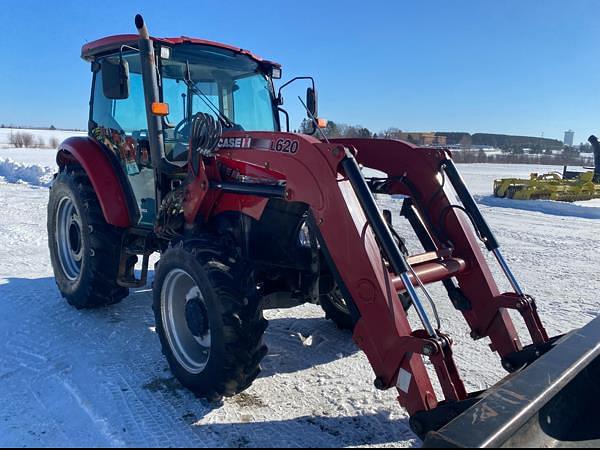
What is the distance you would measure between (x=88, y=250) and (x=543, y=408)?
149 inches

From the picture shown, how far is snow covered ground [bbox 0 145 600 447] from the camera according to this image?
2.76 m

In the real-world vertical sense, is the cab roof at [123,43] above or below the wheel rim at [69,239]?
above

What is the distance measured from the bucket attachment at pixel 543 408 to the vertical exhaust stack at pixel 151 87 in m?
2.83

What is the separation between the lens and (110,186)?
14.4 ft

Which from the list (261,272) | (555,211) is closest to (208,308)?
(261,272)

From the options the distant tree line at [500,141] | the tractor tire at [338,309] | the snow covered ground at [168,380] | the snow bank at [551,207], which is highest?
the distant tree line at [500,141]

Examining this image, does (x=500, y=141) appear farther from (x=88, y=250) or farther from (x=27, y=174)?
(x=88, y=250)

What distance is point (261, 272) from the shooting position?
11.8ft

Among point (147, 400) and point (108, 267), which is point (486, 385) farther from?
point (108, 267)

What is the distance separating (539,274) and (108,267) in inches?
193

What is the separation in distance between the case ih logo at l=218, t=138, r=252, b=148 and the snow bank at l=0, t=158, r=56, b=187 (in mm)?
13217

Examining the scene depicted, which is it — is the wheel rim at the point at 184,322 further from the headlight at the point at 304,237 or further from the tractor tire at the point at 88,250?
the tractor tire at the point at 88,250

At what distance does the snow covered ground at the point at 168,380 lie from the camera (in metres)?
2.76

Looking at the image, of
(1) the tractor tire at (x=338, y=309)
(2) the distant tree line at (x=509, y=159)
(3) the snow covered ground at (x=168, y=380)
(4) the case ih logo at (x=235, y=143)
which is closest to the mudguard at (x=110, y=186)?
(3) the snow covered ground at (x=168, y=380)
